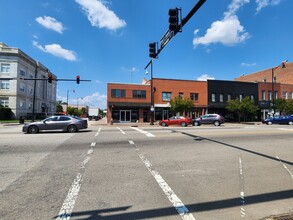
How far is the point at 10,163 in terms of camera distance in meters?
7.25

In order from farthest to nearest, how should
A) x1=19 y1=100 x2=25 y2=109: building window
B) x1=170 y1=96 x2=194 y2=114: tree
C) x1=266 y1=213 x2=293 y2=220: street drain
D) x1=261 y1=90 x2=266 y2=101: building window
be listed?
1. x1=19 y1=100 x2=25 y2=109: building window
2. x1=261 y1=90 x2=266 y2=101: building window
3. x1=170 y1=96 x2=194 y2=114: tree
4. x1=266 y1=213 x2=293 y2=220: street drain

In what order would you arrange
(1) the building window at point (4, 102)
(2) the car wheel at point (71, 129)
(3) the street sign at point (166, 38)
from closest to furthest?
(3) the street sign at point (166, 38), (2) the car wheel at point (71, 129), (1) the building window at point (4, 102)

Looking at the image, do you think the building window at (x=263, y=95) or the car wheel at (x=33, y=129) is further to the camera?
the building window at (x=263, y=95)

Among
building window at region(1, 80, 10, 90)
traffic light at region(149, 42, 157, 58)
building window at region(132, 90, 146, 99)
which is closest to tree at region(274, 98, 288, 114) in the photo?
building window at region(132, 90, 146, 99)

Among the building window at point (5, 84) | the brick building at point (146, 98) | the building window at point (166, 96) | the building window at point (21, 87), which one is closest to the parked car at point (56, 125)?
the brick building at point (146, 98)

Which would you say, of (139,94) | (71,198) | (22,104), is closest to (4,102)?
(22,104)

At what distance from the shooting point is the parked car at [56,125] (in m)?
17.2

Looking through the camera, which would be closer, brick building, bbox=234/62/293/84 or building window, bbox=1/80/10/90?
building window, bbox=1/80/10/90

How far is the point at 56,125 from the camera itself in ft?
58.0

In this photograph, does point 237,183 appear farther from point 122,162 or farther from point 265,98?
point 265,98

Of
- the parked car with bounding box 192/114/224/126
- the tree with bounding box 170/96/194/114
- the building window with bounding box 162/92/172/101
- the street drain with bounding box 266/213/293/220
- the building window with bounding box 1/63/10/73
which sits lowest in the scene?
the street drain with bounding box 266/213/293/220

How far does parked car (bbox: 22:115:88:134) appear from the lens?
17.2m

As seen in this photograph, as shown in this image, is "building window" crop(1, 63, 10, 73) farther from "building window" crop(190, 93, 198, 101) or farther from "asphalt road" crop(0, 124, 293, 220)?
"asphalt road" crop(0, 124, 293, 220)

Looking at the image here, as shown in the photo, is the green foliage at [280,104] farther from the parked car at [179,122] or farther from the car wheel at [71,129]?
the car wheel at [71,129]
